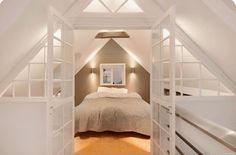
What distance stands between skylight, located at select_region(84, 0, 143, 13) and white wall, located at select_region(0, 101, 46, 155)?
140 centimetres

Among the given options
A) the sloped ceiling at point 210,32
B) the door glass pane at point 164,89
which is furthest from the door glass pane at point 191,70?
the door glass pane at point 164,89

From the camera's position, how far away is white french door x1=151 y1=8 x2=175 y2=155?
2092mm

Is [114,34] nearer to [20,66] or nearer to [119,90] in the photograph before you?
[119,90]

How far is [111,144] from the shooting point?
407 centimetres

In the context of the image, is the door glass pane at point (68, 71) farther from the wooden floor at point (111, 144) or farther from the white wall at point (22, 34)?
the wooden floor at point (111, 144)

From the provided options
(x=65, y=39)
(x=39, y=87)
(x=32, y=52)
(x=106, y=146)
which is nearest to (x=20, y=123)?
(x=39, y=87)

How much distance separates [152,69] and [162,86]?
18.6 inches

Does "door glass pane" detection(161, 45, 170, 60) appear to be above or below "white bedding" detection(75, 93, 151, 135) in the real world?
above

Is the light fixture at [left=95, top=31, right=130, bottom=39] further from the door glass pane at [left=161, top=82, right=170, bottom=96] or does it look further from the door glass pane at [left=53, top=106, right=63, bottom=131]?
the door glass pane at [left=53, top=106, right=63, bottom=131]

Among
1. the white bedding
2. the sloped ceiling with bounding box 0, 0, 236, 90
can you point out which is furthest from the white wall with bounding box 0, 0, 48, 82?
the white bedding

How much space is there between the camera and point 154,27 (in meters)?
2.90

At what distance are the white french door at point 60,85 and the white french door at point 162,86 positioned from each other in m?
1.07

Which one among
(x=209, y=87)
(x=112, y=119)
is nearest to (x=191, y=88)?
(x=209, y=87)

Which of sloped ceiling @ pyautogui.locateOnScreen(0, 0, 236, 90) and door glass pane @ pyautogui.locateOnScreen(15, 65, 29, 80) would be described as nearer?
sloped ceiling @ pyautogui.locateOnScreen(0, 0, 236, 90)
